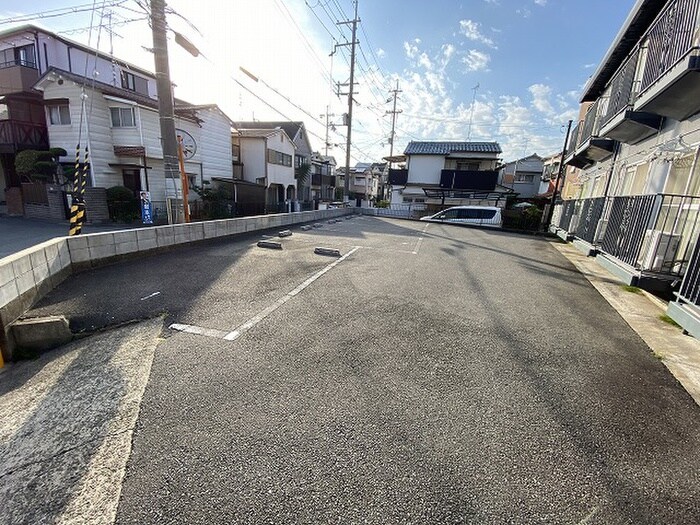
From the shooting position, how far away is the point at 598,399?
2.35 metres

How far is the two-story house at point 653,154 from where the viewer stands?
14.4ft

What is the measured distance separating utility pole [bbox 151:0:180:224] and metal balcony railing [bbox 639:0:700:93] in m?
9.62

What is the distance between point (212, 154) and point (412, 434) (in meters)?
20.3

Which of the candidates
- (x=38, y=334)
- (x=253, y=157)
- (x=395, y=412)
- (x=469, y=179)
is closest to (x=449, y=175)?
(x=469, y=179)

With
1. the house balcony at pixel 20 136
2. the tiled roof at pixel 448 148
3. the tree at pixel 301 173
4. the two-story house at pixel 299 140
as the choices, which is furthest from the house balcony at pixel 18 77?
the tiled roof at pixel 448 148

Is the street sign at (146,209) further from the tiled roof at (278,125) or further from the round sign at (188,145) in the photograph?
the tiled roof at (278,125)

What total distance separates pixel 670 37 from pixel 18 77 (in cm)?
2563

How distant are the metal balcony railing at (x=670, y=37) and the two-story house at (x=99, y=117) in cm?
1522

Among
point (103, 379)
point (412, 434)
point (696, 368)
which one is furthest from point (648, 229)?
point (103, 379)

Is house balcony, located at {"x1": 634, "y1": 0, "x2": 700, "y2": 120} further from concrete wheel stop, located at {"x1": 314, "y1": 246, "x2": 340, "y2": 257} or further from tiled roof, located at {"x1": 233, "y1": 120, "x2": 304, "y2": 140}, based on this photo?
tiled roof, located at {"x1": 233, "y1": 120, "x2": 304, "y2": 140}

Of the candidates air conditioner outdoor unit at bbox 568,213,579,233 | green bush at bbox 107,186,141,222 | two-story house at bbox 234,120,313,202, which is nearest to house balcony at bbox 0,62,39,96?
green bush at bbox 107,186,141,222

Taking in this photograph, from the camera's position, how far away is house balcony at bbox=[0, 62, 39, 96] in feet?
50.0

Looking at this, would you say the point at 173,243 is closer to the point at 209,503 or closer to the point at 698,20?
the point at 209,503

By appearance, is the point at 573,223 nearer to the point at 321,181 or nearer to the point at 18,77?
the point at 18,77
